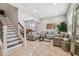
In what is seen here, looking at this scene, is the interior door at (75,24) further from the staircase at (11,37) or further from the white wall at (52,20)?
the staircase at (11,37)

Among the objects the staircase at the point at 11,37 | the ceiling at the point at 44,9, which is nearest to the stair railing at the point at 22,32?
the staircase at the point at 11,37

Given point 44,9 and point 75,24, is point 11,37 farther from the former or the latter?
point 75,24

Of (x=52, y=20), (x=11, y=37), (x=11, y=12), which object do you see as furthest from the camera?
(x=11, y=37)

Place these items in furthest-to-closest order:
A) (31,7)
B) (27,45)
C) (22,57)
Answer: (27,45) < (31,7) < (22,57)

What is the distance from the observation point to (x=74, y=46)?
2.87m

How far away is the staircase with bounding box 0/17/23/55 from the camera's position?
3326 mm

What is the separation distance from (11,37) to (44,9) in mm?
1665

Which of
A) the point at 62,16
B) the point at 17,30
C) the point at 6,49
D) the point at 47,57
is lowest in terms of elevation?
the point at 47,57

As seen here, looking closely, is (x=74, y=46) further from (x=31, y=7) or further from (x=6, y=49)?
(x=6, y=49)

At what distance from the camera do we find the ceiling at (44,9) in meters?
2.90

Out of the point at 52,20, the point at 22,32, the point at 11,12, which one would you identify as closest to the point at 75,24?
the point at 52,20

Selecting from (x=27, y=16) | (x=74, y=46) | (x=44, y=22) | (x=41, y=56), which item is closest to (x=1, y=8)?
(x=27, y=16)

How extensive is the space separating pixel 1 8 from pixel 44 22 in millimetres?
1543

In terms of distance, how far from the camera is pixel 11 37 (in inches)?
139
